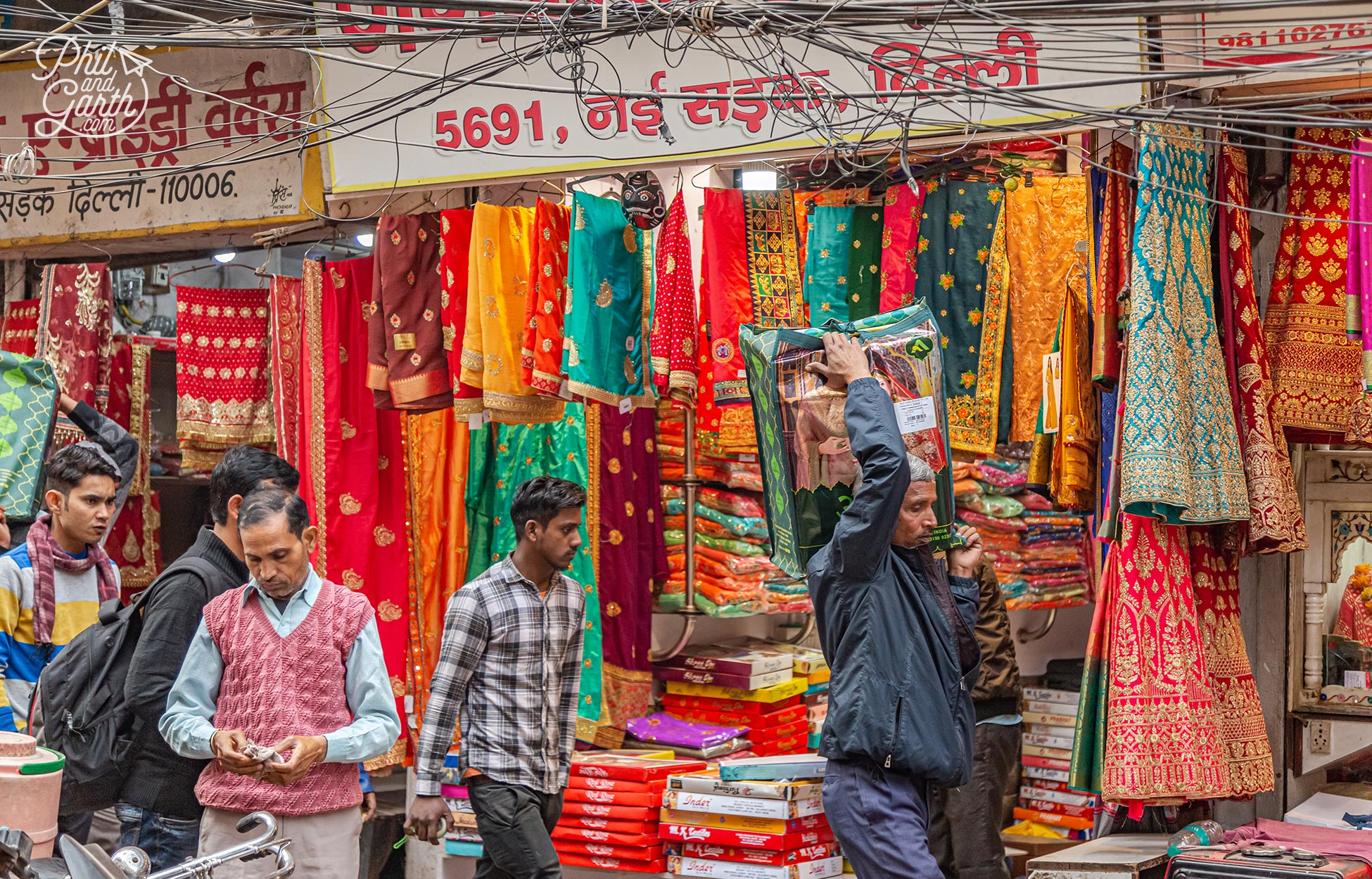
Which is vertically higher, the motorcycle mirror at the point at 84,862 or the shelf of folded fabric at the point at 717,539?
the shelf of folded fabric at the point at 717,539

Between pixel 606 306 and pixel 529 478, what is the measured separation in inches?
38.5

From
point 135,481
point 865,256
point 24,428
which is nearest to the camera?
point 865,256

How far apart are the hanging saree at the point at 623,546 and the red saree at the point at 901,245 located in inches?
60.3

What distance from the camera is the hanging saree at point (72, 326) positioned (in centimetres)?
668

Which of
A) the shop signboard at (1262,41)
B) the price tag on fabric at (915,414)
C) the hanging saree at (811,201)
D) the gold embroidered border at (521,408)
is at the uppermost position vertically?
the shop signboard at (1262,41)

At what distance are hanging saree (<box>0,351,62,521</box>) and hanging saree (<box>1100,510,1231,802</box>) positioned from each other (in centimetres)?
396

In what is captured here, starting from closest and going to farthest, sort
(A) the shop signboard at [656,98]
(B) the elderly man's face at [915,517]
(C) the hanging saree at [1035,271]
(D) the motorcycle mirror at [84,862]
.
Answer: (D) the motorcycle mirror at [84,862] < (B) the elderly man's face at [915,517] < (A) the shop signboard at [656,98] < (C) the hanging saree at [1035,271]

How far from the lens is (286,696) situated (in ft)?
12.1

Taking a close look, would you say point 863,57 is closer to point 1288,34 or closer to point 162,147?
point 1288,34

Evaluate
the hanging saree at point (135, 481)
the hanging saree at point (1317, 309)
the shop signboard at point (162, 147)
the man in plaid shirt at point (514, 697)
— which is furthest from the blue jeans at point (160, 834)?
the hanging saree at point (1317, 309)

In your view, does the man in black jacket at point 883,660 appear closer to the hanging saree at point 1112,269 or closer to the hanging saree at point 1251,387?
the hanging saree at point 1112,269

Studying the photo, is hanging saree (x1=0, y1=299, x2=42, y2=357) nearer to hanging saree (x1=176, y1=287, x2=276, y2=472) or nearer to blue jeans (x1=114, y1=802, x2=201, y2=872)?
hanging saree (x1=176, y1=287, x2=276, y2=472)

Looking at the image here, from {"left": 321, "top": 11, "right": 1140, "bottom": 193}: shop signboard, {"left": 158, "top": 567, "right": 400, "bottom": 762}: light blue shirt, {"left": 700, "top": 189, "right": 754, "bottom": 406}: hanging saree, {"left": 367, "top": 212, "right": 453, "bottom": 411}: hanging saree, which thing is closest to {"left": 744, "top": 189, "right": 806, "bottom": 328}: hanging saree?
{"left": 700, "top": 189, "right": 754, "bottom": 406}: hanging saree

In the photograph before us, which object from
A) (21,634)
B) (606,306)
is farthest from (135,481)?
(606,306)
